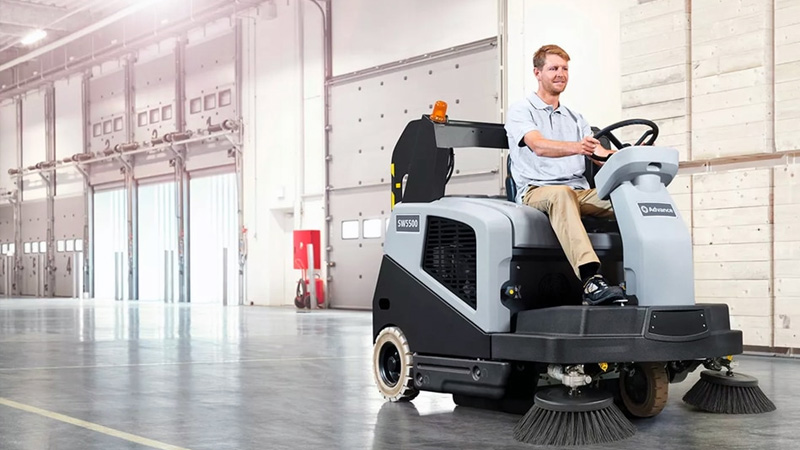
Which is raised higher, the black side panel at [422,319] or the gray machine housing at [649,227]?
the gray machine housing at [649,227]

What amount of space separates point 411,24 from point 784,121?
9.60 m

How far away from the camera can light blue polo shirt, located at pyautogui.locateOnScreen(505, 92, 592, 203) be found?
5129mm

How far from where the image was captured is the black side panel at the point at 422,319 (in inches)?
190

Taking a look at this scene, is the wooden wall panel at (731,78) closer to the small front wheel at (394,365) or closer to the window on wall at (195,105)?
the small front wheel at (394,365)

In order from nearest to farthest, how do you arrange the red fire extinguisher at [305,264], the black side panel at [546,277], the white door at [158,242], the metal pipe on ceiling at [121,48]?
the black side panel at [546,277], the red fire extinguisher at [305,264], the metal pipe on ceiling at [121,48], the white door at [158,242]

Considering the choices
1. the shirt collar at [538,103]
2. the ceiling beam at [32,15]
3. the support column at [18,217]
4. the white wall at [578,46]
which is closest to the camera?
the shirt collar at [538,103]

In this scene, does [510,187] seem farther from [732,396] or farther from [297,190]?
[297,190]

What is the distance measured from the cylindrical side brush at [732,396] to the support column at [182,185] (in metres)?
19.8

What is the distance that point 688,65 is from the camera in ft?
30.5

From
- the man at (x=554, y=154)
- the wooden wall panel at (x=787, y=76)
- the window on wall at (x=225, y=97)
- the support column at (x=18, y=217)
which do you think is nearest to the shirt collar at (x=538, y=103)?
the man at (x=554, y=154)

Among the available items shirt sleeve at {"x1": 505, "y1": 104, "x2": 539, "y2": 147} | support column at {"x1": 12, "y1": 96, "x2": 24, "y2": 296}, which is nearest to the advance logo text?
shirt sleeve at {"x1": 505, "y1": 104, "x2": 539, "y2": 147}

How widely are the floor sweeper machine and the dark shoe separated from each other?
56 mm

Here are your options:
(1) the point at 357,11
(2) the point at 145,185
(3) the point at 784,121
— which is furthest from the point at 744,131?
(2) the point at 145,185

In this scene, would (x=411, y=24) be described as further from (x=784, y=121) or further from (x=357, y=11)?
(x=784, y=121)
